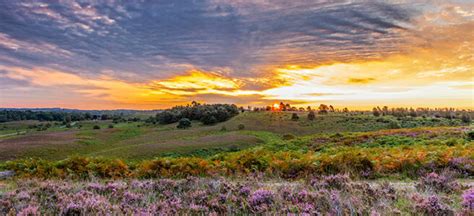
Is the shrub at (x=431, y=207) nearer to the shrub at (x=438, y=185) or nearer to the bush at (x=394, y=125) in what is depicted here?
the shrub at (x=438, y=185)

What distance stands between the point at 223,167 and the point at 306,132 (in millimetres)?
54406

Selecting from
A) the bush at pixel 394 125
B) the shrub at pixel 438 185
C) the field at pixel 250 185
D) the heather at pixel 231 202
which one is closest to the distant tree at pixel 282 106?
the bush at pixel 394 125

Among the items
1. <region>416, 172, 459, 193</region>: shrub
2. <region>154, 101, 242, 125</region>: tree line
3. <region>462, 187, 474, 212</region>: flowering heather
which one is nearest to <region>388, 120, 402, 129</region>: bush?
<region>154, 101, 242, 125</region>: tree line

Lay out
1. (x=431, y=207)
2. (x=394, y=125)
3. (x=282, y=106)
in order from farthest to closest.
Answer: (x=282, y=106)
(x=394, y=125)
(x=431, y=207)

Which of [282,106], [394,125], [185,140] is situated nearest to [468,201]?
[185,140]

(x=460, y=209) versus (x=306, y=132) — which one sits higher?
(x=460, y=209)

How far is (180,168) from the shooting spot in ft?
30.4

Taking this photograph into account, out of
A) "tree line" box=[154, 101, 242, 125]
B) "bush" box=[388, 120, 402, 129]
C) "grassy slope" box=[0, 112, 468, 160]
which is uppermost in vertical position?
"tree line" box=[154, 101, 242, 125]

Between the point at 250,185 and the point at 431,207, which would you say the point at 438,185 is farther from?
the point at 250,185

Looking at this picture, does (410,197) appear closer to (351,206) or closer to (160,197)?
(351,206)

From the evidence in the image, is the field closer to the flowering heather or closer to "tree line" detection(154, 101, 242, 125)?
the flowering heather

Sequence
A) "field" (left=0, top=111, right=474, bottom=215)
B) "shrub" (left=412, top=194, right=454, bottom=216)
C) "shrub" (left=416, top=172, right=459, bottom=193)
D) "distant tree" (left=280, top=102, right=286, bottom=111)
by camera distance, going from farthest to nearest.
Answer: "distant tree" (left=280, top=102, right=286, bottom=111), "shrub" (left=416, top=172, right=459, bottom=193), "field" (left=0, top=111, right=474, bottom=215), "shrub" (left=412, top=194, right=454, bottom=216)

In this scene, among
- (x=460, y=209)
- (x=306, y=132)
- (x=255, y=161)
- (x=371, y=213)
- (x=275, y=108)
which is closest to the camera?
(x=371, y=213)

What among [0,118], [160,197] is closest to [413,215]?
[160,197]
